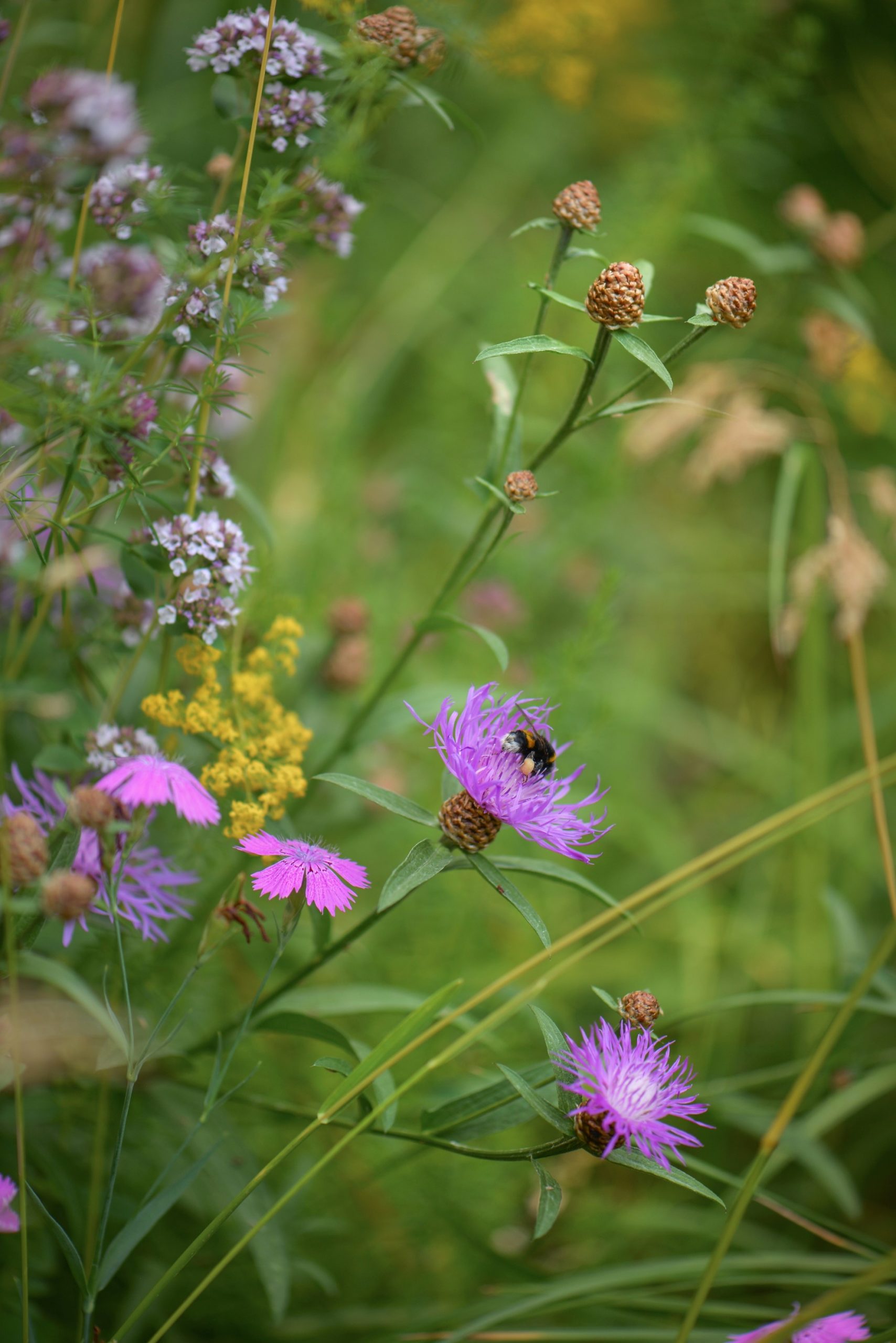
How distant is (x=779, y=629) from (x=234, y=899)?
39.7 inches

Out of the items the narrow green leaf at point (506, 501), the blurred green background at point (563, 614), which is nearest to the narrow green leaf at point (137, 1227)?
the blurred green background at point (563, 614)

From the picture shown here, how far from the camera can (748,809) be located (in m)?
2.10

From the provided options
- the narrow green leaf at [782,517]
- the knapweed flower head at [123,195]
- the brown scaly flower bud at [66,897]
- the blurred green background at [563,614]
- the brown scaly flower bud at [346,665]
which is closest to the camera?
A: the brown scaly flower bud at [66,897]

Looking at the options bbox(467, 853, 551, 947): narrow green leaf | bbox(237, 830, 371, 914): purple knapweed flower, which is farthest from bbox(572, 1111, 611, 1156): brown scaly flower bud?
bbox(237, 830, 371, 914): purple knapweed flower

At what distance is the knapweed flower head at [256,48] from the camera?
2.73 feet

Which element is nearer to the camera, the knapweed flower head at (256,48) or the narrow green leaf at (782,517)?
the knapweed flower head at (256,48)

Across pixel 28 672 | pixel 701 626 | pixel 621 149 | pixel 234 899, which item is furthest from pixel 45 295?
pixel 621 149

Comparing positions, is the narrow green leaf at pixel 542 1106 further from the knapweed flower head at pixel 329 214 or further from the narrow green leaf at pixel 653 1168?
the knapweed flower head at pixel 329 214

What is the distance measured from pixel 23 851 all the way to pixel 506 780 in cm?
36

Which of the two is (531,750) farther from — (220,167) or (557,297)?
(220,167)

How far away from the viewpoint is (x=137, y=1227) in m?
0.73

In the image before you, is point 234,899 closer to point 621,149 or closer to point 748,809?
point 748,809

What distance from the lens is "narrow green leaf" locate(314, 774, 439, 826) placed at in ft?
2.47

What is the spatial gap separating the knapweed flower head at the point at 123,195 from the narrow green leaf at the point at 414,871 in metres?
0.59
